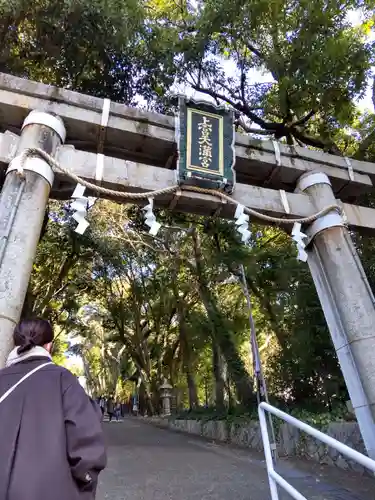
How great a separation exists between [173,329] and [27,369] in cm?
1622

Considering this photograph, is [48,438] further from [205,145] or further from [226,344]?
[226,344]

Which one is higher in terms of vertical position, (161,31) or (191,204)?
(161,31)

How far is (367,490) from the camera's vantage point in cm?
469

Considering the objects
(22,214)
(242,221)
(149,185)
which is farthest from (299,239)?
(22,214)

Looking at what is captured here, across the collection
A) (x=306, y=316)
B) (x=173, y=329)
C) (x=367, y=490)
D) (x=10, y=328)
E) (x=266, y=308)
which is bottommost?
(x=367, y=490)

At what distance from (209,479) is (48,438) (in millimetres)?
4353

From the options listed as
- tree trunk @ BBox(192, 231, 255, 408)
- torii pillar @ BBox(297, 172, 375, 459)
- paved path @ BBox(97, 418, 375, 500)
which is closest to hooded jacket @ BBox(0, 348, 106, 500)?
paved path @ BBox(97, 418, 375, 500)

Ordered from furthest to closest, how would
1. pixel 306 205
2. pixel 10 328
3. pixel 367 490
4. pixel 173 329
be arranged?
pixel 173 329, pixel 306 205, pixel 367 490, pixel 10 328

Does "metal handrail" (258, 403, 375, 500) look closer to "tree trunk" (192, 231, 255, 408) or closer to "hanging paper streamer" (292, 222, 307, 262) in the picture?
"hanging paper streamer" (292, 222, 307, 262)

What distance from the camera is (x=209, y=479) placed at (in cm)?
523

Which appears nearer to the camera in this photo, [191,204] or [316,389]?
[191,204]

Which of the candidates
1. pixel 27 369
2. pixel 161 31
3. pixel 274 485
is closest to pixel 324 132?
pixel 161 31

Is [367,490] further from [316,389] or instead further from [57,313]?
[57,313]

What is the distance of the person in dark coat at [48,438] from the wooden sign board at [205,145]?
3109 millimetres
